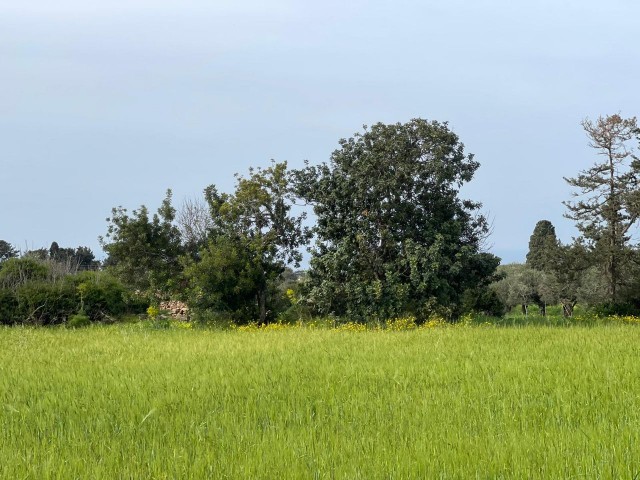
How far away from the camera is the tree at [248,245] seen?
87.9 feet

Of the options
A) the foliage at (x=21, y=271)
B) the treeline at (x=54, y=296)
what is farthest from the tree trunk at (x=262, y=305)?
the foliage at (x=21, y=271)

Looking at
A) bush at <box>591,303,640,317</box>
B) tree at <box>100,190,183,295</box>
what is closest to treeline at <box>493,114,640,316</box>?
bush at <box>591,303,640,317</box>

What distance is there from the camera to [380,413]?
25.8 feet

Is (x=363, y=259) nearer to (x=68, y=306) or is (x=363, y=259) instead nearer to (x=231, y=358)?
(x=231, y=358)

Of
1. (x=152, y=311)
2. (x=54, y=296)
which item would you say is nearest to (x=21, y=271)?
(x=54, y=296)

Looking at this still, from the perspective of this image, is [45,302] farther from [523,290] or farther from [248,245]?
[523,290]

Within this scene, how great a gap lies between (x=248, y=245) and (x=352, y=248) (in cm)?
535

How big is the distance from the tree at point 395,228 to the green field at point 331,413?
934cm

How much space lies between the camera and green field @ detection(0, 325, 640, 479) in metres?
5.72

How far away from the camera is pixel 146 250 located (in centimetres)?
3064

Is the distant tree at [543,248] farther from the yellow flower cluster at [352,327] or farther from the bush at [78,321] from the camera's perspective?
the bush at [78,321]

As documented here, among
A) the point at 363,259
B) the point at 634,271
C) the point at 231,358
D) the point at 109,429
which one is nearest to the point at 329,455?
the point at 109,429

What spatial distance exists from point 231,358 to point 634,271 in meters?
26.1

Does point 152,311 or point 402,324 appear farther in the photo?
point 152,311
